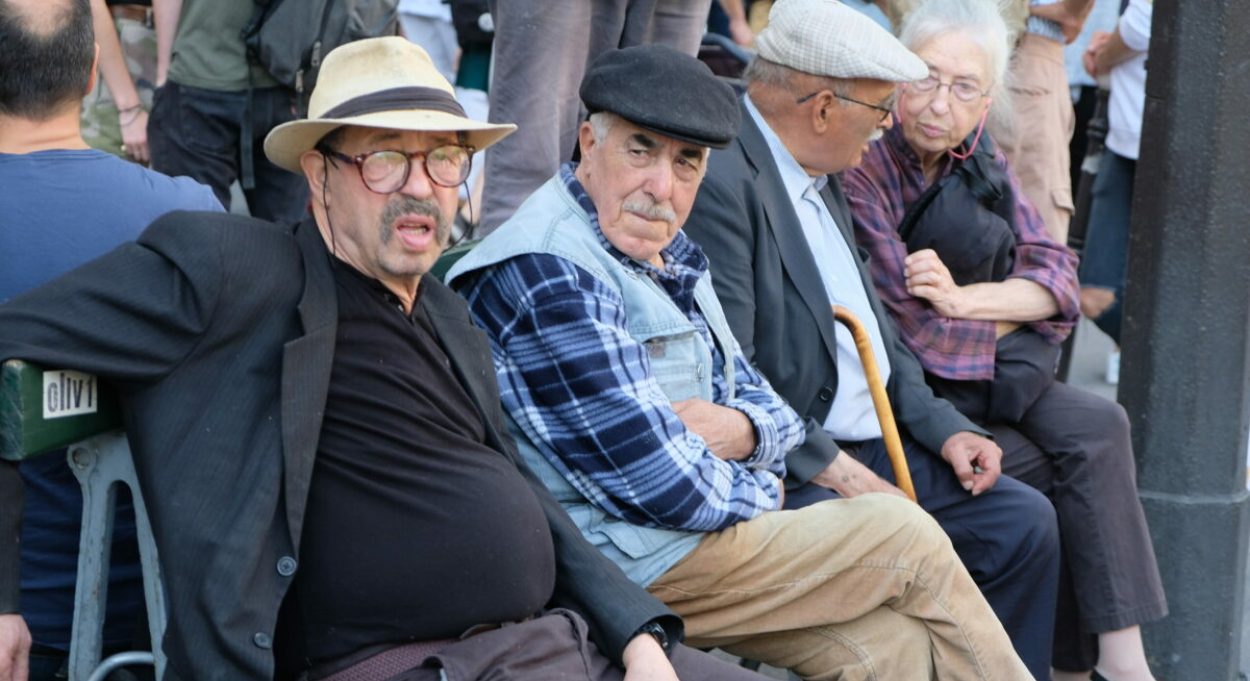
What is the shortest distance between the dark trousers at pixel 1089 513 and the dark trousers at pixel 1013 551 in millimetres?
192

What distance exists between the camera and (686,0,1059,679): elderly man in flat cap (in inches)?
153

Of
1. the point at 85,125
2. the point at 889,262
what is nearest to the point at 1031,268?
the point at 889,262

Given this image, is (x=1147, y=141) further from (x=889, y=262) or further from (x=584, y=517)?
(x=584, y=517)

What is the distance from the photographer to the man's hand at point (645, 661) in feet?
9.32

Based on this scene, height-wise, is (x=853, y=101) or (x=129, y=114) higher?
(x=853, y=101)

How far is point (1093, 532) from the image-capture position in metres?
4.23

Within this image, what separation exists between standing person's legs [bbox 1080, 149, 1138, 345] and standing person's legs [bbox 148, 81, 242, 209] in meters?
3.15

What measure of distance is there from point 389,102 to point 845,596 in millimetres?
1300

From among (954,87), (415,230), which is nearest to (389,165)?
(415,230)

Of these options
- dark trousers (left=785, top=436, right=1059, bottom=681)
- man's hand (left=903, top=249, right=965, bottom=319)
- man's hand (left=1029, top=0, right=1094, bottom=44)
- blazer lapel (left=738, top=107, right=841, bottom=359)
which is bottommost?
dark trousers (left=785, top=436, right=1059, bottom=681)

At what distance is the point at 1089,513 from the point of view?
425 centimetres

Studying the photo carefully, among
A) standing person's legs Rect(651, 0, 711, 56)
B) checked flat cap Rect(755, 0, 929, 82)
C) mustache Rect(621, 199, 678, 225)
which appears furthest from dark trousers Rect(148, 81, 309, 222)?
mustache Rect(621, 199, 678, 225)

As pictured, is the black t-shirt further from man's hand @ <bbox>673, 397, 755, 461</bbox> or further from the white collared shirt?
the white collared shirt

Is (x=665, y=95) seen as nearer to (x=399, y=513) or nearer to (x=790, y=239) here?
(x=790, y=239)
